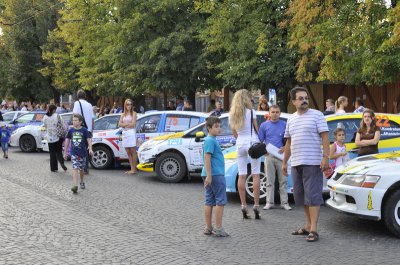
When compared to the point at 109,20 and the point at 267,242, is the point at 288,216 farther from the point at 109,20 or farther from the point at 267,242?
the point at 109,20

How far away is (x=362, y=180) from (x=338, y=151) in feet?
7.47

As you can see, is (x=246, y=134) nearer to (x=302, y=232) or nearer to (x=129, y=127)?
(x=302, y=232)

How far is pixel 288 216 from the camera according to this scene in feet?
29.3

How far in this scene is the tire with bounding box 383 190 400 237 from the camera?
24.1 ft

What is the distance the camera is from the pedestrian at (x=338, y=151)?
9734 mm

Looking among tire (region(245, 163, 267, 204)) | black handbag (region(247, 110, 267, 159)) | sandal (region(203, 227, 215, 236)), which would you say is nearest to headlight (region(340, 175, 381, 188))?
black handbag (region(247, 110, 267, 159))

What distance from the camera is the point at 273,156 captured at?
9.36 m

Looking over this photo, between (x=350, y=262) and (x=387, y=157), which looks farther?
(x=387, y=157)

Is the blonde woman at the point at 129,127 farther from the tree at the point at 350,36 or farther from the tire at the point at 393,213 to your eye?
the tire at the point at 393,213

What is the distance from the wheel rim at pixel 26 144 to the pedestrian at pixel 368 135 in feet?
46.9

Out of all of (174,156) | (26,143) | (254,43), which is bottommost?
(174,156)

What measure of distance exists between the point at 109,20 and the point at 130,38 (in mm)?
3442

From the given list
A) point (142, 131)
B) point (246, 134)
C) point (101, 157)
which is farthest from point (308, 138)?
point (101, 157)

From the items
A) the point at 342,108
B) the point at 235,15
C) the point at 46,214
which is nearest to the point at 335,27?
the point at 342,108
